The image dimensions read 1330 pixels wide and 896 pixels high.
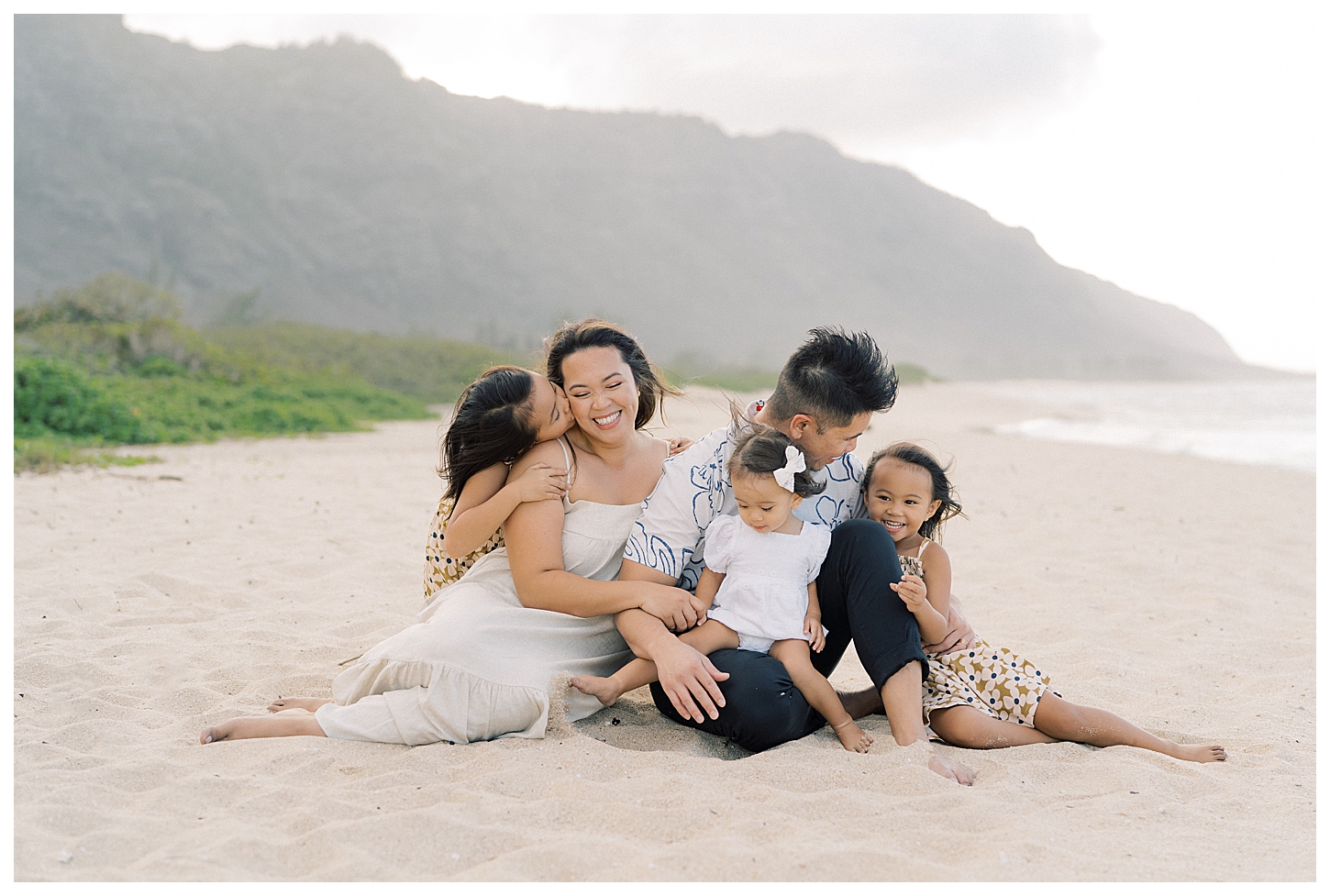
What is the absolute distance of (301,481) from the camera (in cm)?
830

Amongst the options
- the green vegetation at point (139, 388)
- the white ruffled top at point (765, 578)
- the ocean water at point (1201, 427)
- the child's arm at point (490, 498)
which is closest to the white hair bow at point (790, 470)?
the white ruffled top at point (765, 578)

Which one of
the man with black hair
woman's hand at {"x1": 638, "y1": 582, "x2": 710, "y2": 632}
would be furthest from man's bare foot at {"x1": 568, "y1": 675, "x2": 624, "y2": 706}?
woman's hand at {"x1": 638, "y1": 582, "x2": 710, "y2": 632}

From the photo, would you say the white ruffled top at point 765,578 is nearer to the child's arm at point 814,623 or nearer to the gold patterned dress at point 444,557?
the child's arm at point 814,623

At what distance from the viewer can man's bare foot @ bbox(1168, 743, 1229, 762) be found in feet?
9.20

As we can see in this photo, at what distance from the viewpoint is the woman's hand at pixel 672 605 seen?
2836 mm

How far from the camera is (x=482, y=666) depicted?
9.07ft

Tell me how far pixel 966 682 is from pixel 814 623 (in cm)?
53

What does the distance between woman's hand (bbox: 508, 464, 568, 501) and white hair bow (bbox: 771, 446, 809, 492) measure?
0.67 meters

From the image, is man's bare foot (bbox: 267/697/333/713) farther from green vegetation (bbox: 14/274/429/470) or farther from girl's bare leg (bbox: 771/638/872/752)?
green vegetation (bbox: 14/274/429/470)

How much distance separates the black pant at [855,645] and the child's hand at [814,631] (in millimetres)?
86

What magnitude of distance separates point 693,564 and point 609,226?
7662 cm

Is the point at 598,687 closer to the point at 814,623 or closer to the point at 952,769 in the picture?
the point at 814,623

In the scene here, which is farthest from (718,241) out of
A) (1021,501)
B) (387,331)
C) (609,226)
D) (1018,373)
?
(1021,501)
